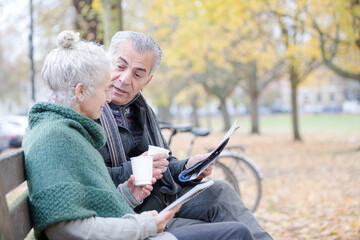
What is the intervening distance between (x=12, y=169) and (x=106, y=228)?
40cm

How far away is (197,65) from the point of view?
2095cm

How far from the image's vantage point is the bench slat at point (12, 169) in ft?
4.88

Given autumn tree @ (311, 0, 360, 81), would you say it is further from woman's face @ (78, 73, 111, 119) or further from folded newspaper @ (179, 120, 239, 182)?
woman's face @ (78, 73, 111, 119)

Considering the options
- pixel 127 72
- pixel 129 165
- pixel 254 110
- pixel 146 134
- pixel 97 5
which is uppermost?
pixel 97 5

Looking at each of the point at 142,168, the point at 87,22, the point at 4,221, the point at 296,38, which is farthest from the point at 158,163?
the point at 296,38

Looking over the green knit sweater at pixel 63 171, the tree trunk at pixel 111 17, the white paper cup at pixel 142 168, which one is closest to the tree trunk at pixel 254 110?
the tree trunk at pixel 111 17

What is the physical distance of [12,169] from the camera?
1555 mm

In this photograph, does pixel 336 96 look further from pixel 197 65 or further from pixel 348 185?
pixel 348 185

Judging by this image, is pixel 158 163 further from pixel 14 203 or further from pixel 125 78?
pixel 14 203

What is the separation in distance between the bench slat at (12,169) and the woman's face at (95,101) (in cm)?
35

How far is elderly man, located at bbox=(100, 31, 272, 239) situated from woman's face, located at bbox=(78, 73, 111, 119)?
0.55m

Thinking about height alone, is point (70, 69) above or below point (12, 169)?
above

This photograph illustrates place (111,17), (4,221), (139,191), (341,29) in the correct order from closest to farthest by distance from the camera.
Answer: (4,221) → (139,191) → (111,17) → (341,29)

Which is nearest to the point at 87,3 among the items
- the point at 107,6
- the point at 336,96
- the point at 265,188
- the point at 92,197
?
the point at 107,6
